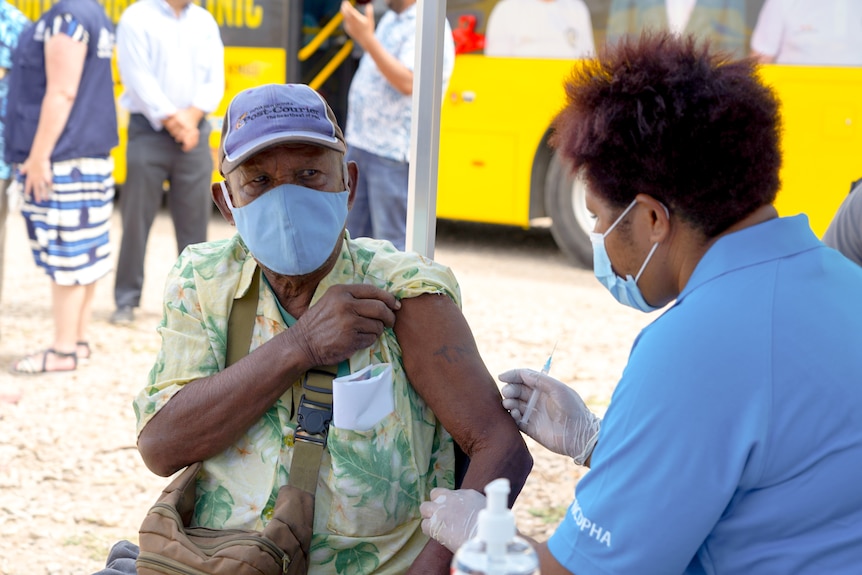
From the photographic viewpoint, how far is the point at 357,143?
5480mm

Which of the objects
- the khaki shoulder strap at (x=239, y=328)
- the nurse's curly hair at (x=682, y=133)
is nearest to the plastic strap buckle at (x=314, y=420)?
the khaki shoulder strap at (x=239, y=328)

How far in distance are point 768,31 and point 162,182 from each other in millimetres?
3939

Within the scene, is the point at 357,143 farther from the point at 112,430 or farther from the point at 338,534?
the point at 338,534

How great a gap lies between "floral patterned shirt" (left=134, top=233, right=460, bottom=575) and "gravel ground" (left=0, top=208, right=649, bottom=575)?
1655 mm

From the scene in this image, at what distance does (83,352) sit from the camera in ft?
17.6

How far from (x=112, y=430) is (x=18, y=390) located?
77cm

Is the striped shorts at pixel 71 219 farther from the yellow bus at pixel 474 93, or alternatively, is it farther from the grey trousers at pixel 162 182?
the yellow bus at pixel 474 93

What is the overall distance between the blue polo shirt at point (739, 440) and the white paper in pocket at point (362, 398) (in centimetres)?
53

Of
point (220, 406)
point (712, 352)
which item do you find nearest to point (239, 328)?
point (220, 406)

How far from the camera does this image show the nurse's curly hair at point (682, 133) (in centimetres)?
137

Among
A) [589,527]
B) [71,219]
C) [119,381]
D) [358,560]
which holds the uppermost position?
[589,527]

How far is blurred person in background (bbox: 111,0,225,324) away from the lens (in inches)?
222

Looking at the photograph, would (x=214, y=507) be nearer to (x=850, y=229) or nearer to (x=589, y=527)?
(x=589, y=527)

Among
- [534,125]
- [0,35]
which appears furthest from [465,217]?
[0,35]
